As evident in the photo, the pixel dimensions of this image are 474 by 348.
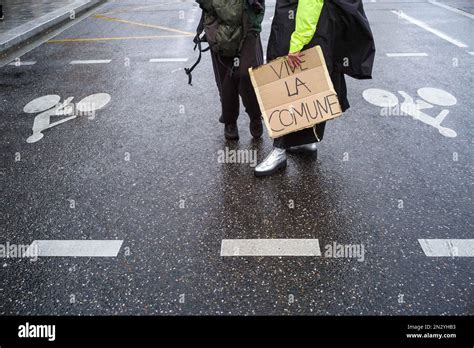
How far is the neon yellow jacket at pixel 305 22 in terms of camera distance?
2930 mm

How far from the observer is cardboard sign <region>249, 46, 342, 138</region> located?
3.27 m

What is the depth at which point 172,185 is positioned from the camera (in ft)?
11.7

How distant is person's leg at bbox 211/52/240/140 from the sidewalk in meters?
5.26

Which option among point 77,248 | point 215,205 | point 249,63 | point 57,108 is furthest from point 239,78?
point 57,108

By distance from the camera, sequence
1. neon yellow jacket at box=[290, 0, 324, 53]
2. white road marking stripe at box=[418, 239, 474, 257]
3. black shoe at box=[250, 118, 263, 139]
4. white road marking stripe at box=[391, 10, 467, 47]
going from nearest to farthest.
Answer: white road marking stripe at box=[418, 239, 474, 257], neon yellow jacket at box=[290, 0, 324, 53], black shoe at box=[250, 118, 263, 139], white road marking stripe at box=[391, 10, 467, 47]

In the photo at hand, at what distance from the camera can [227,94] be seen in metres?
3.95

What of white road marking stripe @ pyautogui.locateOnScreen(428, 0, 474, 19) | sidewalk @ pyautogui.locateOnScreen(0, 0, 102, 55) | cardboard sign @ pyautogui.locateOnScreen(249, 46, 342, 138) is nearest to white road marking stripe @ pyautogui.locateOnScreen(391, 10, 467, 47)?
white road marking stripe @ pyautogui.locateOnScreen(428, 0, 474, 19)

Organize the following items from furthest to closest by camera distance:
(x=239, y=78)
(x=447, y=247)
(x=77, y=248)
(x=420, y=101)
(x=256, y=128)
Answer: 1. (x=420, y=101)
2. (x=256, y=128)
3. (x=239, y=78)
4. (x=77, y=248)
5. (x=447, y=247)

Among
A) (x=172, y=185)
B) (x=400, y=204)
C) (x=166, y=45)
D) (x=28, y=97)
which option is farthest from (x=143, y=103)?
(x=400, y=204)

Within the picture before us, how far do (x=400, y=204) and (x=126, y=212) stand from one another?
2137 mm

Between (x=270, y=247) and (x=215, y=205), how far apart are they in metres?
0.68

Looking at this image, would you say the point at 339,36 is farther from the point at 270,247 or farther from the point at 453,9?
the point at 453,9

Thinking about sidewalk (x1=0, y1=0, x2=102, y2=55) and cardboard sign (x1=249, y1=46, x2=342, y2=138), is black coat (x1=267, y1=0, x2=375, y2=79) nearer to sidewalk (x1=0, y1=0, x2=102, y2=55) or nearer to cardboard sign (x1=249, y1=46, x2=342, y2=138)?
cardboard sign (x1=249, y1=46, x2=342, y2=138)
